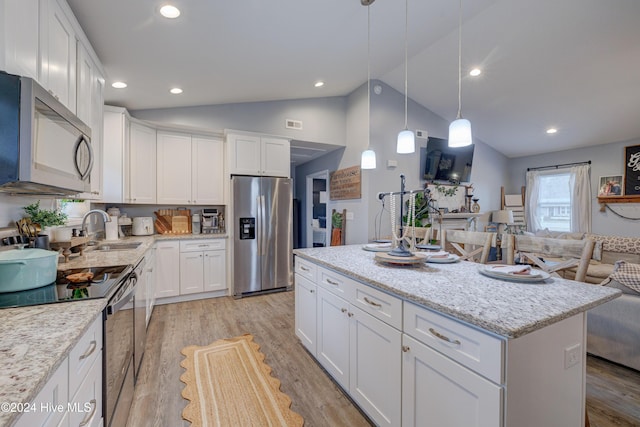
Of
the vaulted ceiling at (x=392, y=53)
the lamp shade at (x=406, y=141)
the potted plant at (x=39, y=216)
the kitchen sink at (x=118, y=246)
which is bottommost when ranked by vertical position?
the kitchen sink at (x=118, y=246)

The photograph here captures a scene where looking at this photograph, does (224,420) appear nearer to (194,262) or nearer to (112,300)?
(112,300)

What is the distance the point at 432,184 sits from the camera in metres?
5.02

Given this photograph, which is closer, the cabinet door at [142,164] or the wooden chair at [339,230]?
the cabinet door at [142,164]

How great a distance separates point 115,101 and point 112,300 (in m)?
3.12

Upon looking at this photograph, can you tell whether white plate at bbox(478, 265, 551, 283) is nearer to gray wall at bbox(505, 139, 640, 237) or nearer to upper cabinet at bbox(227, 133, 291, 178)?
upper cabinet at bbox(227, 133, 291, 178)

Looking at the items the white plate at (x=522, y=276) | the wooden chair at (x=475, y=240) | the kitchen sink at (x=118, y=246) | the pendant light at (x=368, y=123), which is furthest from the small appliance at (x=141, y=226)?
the white plate at (x=522, y=276)

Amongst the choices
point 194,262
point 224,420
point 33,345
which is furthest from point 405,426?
point 194,262

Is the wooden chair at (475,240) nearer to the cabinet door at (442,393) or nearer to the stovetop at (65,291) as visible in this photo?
the cabinet door at (442,393)

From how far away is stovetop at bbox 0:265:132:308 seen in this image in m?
1.15

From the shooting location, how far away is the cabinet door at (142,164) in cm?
Result: 370

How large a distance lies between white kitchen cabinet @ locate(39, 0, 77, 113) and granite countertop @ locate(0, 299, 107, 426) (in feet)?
4.16

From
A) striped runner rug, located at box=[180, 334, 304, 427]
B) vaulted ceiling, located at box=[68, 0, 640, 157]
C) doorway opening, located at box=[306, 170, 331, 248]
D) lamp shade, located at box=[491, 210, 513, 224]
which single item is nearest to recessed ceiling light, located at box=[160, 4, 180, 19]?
vaulted ceiling, located at box=[68, 0, 640, 157]

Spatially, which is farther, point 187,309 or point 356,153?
point 356,153

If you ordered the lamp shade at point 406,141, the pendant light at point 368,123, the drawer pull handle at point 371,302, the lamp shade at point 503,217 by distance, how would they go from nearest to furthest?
the drawer pull handle at point 371,302 < the lamp shade at point 406,141 < the pendant light at point 368,123 < the lamp shade at point 503,217
